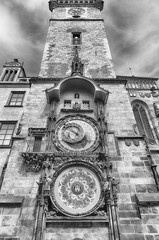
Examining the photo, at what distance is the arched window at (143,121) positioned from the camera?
11.8m

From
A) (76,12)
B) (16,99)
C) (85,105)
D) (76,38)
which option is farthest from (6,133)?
(76,12)

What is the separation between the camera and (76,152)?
8273mm

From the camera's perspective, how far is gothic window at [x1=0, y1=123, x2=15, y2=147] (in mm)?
10218

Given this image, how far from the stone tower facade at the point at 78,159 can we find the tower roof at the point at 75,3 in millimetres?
12317

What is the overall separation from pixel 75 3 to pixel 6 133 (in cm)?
1955

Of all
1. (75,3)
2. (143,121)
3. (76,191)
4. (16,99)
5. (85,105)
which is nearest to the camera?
(76,191)

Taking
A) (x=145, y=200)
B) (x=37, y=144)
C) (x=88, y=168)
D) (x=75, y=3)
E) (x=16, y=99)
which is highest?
(x=75, y=3)

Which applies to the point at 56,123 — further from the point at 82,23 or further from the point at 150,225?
the point at 82,23

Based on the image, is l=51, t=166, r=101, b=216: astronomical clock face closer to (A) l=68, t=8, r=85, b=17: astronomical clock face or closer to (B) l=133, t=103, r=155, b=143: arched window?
(B) l=133, t=103, r=155, b=143: arched window

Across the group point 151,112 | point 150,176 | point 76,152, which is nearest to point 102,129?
point 76,152

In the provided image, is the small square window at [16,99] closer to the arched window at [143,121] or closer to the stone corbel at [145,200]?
the arched window at [143,121]

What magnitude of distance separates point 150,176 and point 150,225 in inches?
76.4

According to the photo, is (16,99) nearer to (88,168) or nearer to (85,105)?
(85,105)

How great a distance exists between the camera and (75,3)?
2234cm
